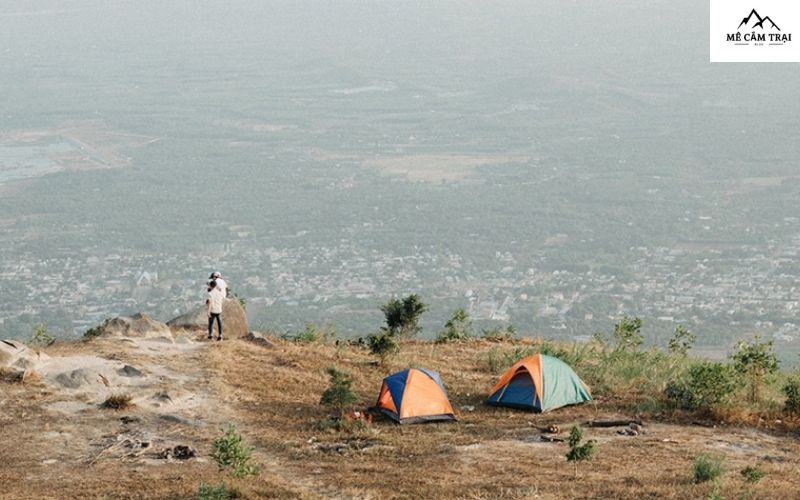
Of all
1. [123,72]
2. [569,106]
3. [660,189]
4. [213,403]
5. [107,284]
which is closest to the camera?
[213,403]

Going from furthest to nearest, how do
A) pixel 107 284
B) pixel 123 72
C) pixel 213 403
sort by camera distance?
1. pixel 123 72
2. pixel 107 284
3. pixel 213 403

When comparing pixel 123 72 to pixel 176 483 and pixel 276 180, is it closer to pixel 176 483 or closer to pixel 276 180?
pixel 276 180

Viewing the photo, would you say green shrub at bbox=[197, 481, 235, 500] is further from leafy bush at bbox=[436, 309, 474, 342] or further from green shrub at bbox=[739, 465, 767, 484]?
leafy bush at bbox=[436, 309, 474, 342]

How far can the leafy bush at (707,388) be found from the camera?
17047mm

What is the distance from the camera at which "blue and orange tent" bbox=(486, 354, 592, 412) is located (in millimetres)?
17594

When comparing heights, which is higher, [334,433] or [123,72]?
[123,72]

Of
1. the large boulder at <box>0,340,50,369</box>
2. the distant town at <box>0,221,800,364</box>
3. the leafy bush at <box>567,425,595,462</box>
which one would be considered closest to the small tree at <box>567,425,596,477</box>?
the leafy bush at <box>567,425,595,462</box>

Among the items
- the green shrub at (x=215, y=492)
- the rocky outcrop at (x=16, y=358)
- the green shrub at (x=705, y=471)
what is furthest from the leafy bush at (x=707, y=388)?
the rocky outcrop at (x=16, y=358)

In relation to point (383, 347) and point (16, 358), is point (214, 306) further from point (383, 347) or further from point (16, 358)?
point (16, 358)

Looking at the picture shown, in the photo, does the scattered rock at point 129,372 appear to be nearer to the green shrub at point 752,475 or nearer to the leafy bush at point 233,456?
the leafy bush at point 233,456

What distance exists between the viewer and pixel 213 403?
1723 centimetres

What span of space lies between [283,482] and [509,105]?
140m

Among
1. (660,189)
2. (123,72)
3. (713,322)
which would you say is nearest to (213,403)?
(713,322)

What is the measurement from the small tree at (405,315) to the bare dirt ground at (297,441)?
324 cm
